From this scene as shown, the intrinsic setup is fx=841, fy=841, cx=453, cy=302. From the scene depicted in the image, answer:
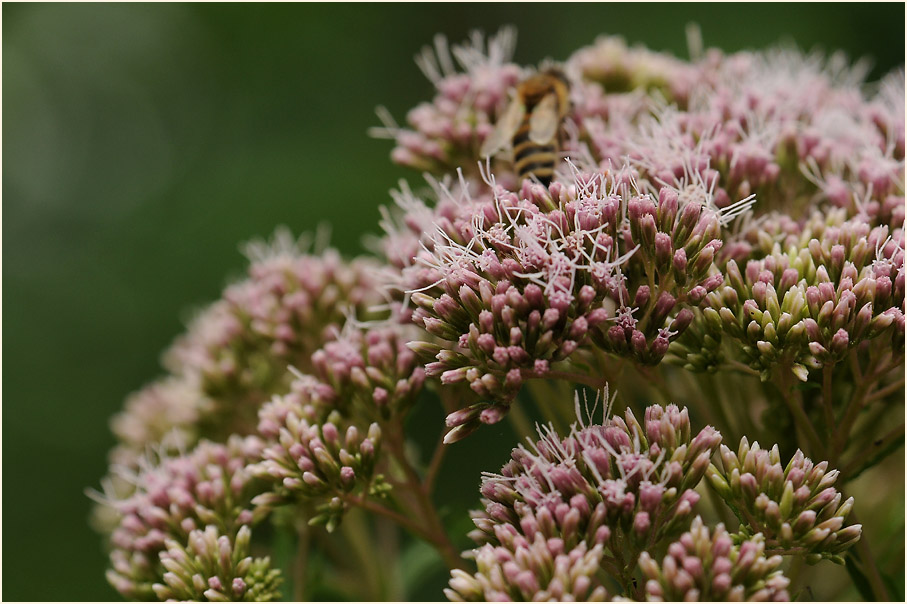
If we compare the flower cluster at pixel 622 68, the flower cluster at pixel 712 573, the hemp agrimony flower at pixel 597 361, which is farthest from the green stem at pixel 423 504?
the flower cluster at pixel 622 68

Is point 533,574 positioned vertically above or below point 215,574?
below

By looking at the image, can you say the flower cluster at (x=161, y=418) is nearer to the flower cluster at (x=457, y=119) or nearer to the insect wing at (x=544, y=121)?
the flower cluster at (x=457, y=119)

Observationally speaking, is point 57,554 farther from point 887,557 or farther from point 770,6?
point 770,6

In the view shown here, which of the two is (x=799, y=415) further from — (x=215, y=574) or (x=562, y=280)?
(x=215, y=574)

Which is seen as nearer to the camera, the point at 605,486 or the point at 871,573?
the point at 605,486

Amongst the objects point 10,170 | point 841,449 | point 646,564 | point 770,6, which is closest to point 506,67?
point 841,449

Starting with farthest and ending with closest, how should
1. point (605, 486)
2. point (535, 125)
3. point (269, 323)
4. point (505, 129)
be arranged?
1. point (269, 323)
2. point (505, 129)
3. point (535, 125)
4. point (605, 486)

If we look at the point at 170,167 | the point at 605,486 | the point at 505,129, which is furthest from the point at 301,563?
the point at 170,167
